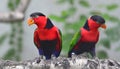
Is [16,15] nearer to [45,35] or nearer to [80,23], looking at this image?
[80,23]

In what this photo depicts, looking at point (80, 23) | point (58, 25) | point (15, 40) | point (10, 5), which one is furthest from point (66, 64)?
point (15, 40)

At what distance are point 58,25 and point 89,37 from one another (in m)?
2.30

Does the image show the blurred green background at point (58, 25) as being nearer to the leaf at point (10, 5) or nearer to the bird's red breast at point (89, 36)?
the leaf at point (10, 5)

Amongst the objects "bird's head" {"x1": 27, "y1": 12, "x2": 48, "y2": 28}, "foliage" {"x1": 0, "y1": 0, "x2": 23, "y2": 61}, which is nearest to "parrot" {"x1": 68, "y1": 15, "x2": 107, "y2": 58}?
"bird's head" {"x1": 27, "y1": 12, "x2": 48, "y2": 28}

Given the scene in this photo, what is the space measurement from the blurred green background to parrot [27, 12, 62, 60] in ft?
5.07

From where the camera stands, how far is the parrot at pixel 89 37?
2.56 m

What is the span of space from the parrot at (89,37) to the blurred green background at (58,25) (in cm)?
143

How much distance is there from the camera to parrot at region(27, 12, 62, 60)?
251cm

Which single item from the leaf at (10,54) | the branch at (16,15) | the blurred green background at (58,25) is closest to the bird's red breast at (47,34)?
the branch at (16,15)

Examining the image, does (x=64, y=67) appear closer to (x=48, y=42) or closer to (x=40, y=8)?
(x=48, y=42)

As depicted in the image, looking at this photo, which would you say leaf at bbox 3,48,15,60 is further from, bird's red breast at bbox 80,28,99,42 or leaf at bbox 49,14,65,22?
bird's red breast at bbox 80,28,99,42

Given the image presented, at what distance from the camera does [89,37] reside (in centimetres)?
262

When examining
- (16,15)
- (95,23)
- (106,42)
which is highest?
(95,23)

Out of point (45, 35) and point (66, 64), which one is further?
point (45, 35)
